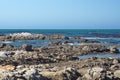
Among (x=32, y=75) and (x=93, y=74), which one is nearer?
(x=32, y=75)

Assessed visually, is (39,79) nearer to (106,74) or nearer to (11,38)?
(106,74)

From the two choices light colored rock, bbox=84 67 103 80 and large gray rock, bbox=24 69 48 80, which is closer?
large gray rock, bbox=24 69 48 80

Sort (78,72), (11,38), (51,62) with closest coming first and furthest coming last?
(78,72)
(51,62)
(11,38)

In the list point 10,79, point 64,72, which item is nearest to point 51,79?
point 64,72

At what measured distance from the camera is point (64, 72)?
2059 centimetres

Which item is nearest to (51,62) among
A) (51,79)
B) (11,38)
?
(51,79)

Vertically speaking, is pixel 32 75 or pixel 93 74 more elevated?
pixel 32 75

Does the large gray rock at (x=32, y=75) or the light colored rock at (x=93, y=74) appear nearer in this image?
the large gray rock at (x=32, y=75)

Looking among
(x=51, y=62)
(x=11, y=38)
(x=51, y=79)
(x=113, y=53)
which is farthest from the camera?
(x=11, y=38)

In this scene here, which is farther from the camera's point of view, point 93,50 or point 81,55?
point 93,50

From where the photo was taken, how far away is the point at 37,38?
8538 centimetres

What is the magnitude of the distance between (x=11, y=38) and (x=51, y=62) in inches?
1973

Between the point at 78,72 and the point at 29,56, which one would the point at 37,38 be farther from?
the point at 78,72

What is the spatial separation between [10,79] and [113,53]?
2806 cm
